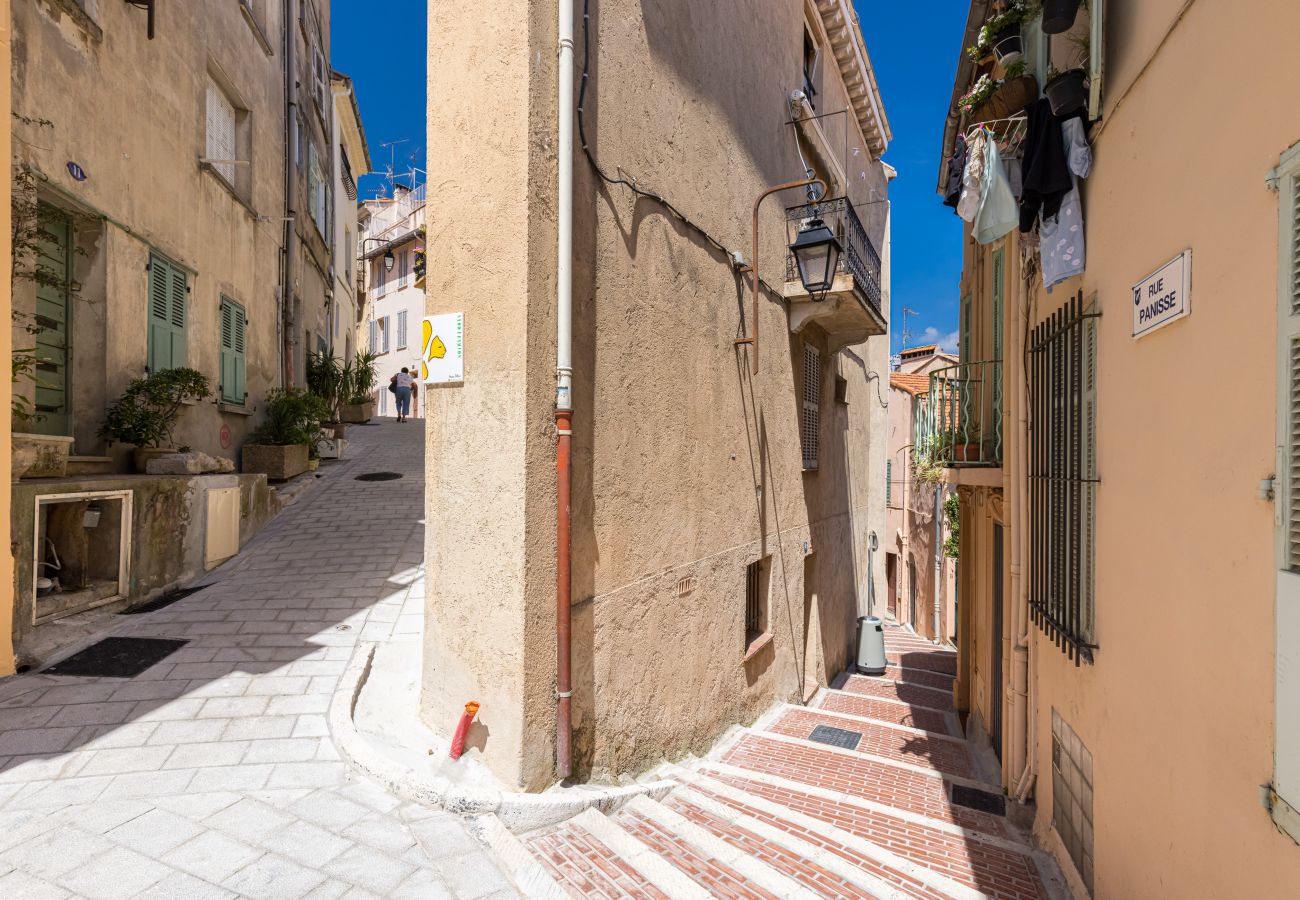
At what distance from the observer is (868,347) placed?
17.0m

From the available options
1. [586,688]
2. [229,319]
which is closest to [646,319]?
[586,688]

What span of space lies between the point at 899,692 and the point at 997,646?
4.34 m

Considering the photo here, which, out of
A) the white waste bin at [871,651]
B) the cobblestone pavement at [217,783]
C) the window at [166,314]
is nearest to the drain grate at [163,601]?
the cobblestone pavement at [217,783]

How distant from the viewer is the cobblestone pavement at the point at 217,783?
2906 millimetres

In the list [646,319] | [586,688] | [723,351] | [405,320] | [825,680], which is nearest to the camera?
[586,688]

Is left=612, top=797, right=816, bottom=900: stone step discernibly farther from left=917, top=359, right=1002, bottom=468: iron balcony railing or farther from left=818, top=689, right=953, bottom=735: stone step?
left=818, top=689, right=953, bottom=735: stone step

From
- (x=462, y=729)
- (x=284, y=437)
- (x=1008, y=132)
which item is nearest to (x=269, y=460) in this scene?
(x=284, y=437)

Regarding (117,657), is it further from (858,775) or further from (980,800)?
(980,800)

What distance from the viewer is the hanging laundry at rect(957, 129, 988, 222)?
4.83 m

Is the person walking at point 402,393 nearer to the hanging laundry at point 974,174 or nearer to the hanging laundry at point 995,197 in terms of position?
the hanging laundry at point 974,174

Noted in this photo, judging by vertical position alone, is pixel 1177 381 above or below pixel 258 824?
above

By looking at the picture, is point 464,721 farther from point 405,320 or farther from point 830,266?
point 405,320

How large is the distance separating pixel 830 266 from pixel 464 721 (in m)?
5.98

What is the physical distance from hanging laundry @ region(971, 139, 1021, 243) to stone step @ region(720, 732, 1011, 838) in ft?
14.7
